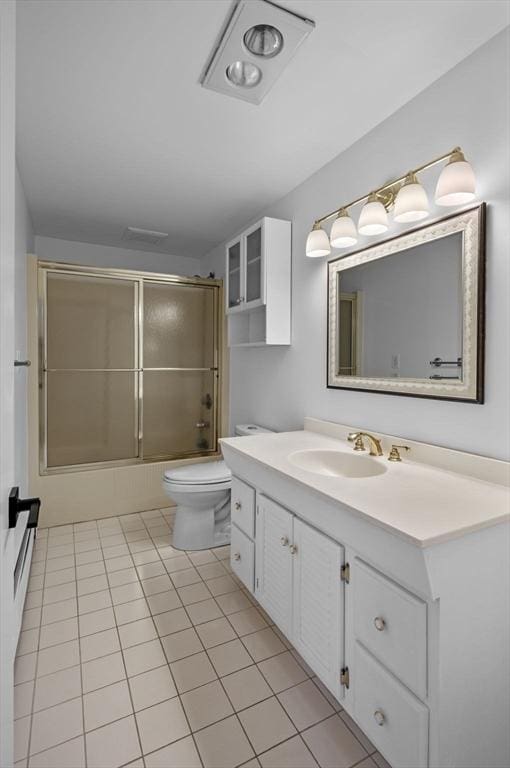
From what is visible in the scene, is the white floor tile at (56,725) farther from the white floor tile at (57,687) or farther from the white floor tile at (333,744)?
the white floor tile at (333,744)

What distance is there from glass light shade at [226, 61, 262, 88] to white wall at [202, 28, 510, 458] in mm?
614

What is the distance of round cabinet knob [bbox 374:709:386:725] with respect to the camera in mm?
1079

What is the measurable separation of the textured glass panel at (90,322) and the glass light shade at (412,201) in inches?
88.7

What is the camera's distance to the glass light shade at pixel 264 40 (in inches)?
49.7

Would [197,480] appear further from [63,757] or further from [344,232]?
[344,232]

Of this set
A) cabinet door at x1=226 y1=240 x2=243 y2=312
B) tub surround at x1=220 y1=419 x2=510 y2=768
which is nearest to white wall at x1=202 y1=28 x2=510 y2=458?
tub surround at x1=220 y1=419 x2=510 y2=768

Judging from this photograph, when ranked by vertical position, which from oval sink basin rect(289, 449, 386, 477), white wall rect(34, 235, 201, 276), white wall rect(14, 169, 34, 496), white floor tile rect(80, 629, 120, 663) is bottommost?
white floor tile rect(80, 629, 120, 663)

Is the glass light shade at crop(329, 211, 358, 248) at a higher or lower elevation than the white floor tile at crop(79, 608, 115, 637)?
higher

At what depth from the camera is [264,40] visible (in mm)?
1297

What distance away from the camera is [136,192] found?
8.07 feet

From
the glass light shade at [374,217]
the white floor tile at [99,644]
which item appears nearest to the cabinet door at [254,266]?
the glass light shade at [374,217]

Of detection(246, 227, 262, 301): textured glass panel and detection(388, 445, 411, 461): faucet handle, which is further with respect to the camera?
detection(246, 227, 262, 301): textured glass panel

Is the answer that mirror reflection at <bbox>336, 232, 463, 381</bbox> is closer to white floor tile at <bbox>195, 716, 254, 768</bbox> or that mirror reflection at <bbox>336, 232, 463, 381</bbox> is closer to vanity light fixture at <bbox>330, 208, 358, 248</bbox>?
vanity light fixture at <bbox>330, 208, 358, 248</bbox>

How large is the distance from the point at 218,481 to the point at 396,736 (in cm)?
154
